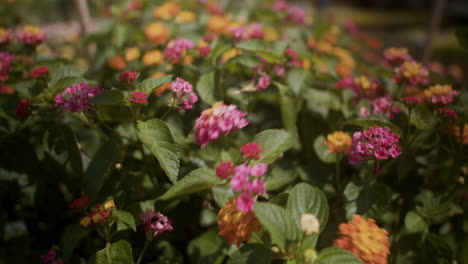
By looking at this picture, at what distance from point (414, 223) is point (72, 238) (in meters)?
1.04

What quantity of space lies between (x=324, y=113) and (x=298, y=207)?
694 millimetres

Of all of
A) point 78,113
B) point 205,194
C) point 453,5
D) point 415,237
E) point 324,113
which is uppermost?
point 78,113

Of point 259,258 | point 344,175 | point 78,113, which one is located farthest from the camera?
point 344,175

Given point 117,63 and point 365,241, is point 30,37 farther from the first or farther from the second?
point 365,241

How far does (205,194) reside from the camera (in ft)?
3.84

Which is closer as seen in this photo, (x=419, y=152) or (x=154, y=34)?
(x=419, y=152)

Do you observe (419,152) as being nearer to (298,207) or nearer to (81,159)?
(298,207)

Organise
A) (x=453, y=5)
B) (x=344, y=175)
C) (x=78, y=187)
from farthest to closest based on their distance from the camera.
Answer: (x=453, y=5), (x=344, y=175), (x=78, y=187)

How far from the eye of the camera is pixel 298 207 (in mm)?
827

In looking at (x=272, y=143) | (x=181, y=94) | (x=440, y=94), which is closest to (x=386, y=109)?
(x=440, y=94)

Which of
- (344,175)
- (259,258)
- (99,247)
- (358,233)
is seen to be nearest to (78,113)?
(99,247)

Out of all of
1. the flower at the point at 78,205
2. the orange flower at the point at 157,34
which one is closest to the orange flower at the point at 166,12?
the orange flower at the point at 157,34

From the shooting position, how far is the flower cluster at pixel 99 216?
844mm

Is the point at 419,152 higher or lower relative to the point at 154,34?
lower
